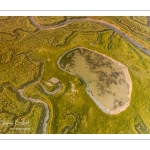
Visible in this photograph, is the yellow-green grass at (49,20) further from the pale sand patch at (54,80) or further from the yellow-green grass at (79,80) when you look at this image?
the pale sand patch at (54,80)

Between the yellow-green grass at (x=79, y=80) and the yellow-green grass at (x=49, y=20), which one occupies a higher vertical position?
the yellow-green grass at (x=49, y=20)

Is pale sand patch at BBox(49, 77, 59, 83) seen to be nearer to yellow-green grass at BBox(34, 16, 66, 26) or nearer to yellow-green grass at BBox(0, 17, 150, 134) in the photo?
yellow-green grass at BBox(0, 17, 150, 134)

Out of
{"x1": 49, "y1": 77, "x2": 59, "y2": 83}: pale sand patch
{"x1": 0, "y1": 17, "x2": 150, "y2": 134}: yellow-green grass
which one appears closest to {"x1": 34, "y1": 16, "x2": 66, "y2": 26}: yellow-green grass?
{"x1": 0, "y1": 17, "x2": 150, "y2": 134}: yellow-green grass

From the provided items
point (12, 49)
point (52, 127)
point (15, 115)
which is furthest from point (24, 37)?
point (52, 127)

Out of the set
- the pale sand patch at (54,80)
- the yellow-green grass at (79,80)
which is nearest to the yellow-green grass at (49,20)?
the yellow-green grass at (79,80)

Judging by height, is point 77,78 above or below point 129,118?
above

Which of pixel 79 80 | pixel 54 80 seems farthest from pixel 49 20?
pixel 79 80

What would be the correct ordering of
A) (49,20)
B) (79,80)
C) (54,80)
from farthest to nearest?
(49,20), (54,80), (79,80)

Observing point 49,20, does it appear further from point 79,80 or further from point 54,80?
point 79,80

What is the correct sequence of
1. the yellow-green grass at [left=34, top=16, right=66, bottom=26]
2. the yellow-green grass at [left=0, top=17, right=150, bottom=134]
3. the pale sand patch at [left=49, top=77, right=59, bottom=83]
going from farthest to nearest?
the yellow-green grass at [left=34, top=16, right=66, bottom=26], the pale sand patch at [left=49, top=77, right=59, bottom=83], the yellow-green grass at [left=0, top=17, right=150, bottom=134]
